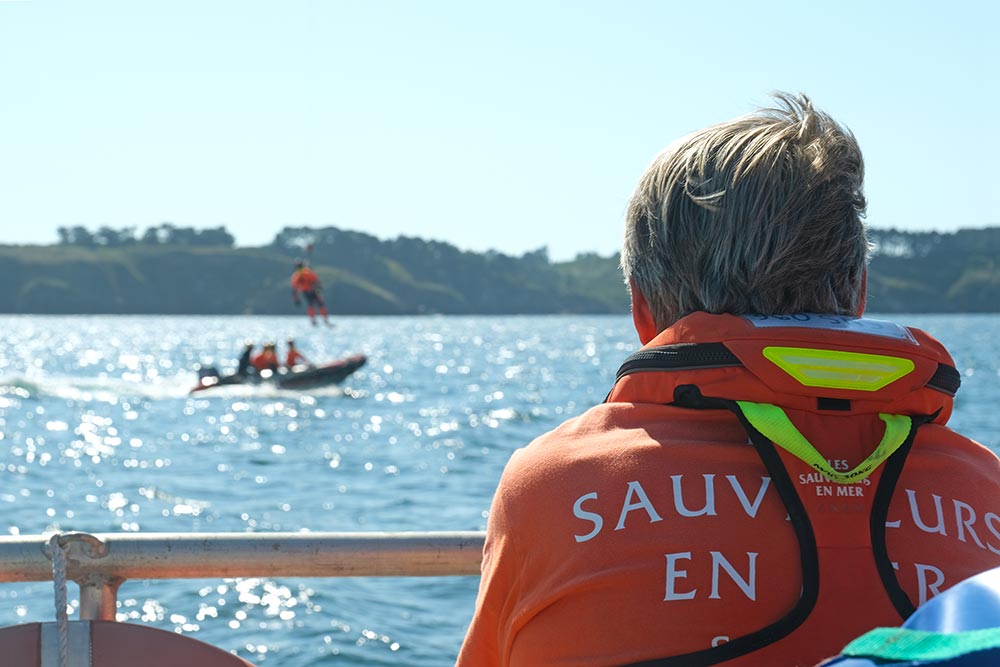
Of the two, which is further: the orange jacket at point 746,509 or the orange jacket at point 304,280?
the orange jacket at point 304,280

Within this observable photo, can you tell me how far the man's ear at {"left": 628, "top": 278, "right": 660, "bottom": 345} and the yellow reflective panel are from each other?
1.06 feet

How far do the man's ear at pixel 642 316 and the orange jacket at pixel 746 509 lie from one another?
0.64ft

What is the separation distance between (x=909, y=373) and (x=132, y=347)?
87299 millimetres

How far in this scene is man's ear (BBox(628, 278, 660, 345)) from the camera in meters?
1.71

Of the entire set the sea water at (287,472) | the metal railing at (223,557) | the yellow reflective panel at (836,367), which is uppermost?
the yellow reflective panel at (836,367)

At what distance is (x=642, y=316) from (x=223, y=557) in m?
1.03

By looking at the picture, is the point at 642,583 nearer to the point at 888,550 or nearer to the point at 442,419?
the point at 888,550

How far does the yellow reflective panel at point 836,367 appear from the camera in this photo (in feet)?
4.57

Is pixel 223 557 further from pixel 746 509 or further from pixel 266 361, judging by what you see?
pixel 266 361

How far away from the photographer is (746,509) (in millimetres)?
1400

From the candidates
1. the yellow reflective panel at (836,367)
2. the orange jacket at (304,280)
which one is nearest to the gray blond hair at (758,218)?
the yellow reflective panel at (836,367)

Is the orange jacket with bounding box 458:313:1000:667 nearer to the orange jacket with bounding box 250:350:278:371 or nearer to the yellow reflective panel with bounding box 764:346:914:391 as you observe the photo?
the yellow reflective panel with bounding box 764:346:914:391

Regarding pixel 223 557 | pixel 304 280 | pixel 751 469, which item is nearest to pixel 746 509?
pixel 751 469

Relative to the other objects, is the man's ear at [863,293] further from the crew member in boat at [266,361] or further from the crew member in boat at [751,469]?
the crew member in boat at [266,361]
